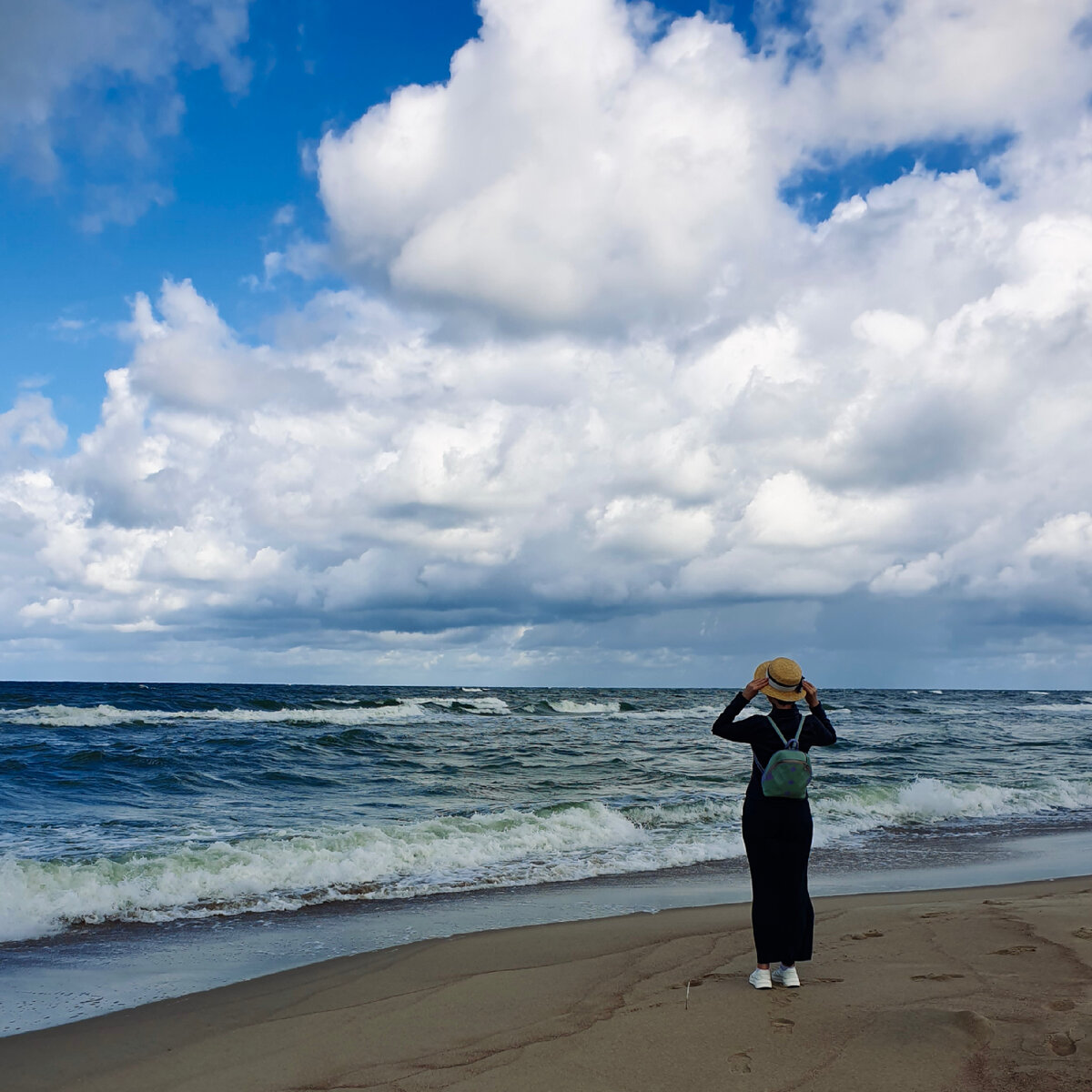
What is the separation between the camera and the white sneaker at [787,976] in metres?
5.21

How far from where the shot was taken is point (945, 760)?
24.7m

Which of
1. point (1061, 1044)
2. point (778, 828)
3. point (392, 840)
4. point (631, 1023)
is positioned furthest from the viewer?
point (392, 840)

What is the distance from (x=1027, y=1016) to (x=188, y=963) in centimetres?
595

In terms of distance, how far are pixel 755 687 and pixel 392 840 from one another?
781 cm

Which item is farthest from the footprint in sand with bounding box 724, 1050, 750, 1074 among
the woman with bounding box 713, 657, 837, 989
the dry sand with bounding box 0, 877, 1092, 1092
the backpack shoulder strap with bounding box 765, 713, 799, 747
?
the backpack shoulder strap with bounding box 765, 713, 799, 747

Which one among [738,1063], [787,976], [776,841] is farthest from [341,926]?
[738,1063]

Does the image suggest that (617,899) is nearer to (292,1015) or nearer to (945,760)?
(292,1015)

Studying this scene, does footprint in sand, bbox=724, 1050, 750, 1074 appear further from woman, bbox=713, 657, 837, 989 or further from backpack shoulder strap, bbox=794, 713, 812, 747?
backpack shoulder strap, bbox=794, 713, 812, 747

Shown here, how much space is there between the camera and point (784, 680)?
515 cm

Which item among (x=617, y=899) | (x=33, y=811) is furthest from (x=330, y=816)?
(x=617, y=899)

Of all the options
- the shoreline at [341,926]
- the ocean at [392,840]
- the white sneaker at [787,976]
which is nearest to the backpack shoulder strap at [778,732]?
the white sneaker at [787,976]

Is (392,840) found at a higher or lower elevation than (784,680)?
lower

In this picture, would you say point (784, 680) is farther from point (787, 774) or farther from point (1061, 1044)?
point (1061, 1044)

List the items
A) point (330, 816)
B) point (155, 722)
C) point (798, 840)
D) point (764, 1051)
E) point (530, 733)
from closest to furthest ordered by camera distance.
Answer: point (764, 1051) → point (798, 840) → point (330, 816) → point (530, 733) → point (155, 722)
